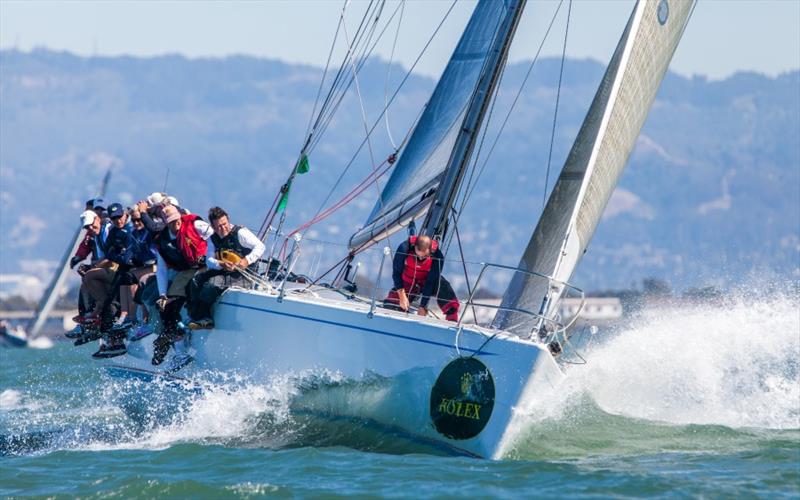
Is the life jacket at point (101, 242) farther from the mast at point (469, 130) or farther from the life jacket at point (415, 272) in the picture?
the life jacket at point (415, 272)

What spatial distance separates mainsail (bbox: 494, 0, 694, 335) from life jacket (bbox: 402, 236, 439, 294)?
620 millimetres

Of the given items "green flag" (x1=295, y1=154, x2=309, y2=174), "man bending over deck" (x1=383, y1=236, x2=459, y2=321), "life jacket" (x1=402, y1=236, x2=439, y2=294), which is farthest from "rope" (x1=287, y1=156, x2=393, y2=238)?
"life jacket" (x1=402, y1=236, x2=439, y2=294)

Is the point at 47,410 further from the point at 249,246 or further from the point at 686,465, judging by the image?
the point at 686,465

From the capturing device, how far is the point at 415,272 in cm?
1060

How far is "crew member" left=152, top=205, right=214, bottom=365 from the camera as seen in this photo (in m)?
11.5

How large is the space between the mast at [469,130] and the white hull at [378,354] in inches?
38.0

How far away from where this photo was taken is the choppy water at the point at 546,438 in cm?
874

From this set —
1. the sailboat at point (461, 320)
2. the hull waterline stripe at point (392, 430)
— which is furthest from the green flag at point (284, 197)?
the hull waterline stripe at point (392, 430)

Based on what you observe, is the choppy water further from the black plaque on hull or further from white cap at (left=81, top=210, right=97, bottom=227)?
white cap at (left=81, top=210, right=97, bottom=227)

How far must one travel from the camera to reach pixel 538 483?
865 centimetres

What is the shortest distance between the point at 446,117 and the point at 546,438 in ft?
9.95

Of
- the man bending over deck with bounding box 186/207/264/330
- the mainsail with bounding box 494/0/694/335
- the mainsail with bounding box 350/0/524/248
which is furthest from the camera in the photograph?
the mainsail with bounding box 350/0/524/248

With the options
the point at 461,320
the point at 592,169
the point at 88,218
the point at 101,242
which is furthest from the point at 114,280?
the point at 592,169

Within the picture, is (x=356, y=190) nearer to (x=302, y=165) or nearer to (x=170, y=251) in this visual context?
(x=302, y=165)
